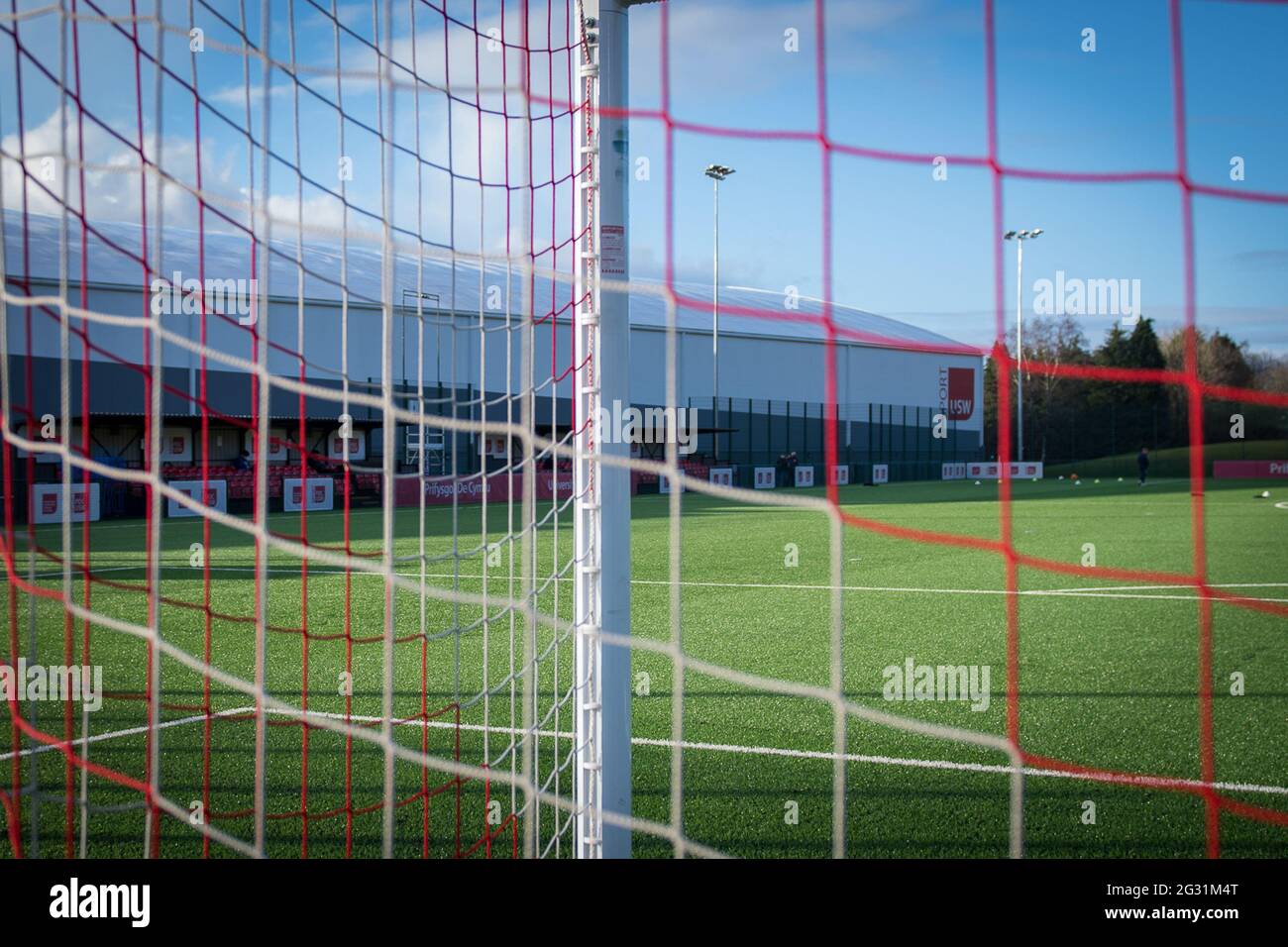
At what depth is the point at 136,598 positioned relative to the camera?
27.6ft

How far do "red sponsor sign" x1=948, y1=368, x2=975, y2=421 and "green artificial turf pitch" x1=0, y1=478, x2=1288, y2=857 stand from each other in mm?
33993

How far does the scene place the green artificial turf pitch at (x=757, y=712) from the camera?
3385 millimetres

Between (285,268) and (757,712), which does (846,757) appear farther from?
(285,268)

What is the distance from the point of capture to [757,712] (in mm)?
4793

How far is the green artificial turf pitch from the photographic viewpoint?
3385 mm

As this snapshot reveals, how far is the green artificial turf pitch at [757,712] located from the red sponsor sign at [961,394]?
33993 millimetres

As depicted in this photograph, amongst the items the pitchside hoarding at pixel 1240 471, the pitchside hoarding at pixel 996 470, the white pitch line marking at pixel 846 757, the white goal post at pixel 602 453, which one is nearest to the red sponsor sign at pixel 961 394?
the pitchside hoarding at pixel 996 470

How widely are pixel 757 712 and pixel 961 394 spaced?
4121 centimetres

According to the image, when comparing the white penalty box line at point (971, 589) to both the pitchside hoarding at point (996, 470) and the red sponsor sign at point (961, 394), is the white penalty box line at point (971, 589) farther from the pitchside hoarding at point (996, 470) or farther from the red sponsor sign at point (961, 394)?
the red sponsor sign at point (961, 394)

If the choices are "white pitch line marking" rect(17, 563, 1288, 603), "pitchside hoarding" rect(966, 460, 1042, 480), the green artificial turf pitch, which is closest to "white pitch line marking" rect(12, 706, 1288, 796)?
the green artificial turf pitch

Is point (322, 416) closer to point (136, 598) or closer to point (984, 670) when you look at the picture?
point (136, 598)

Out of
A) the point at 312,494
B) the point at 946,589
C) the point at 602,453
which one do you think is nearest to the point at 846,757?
the point at 602,453

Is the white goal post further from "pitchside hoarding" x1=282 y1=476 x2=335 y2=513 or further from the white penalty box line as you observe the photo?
"pitchside hoarding" x1=282 y1=476 x2=335 y2=513
